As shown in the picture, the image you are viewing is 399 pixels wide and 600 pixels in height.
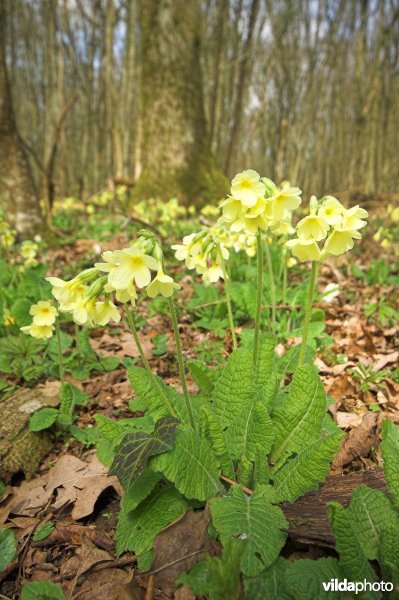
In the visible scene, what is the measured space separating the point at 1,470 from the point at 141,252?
137cm

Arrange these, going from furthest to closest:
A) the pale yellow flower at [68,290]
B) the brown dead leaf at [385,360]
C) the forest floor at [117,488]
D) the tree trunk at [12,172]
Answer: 1. the tree trunk at [12,172]
2. the brown dead leaf at [385,360]
3. the pale yellow flower at [68,290]
4. the forest floor at [117,488]

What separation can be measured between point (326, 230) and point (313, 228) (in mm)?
46

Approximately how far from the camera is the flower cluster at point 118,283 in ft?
4.56

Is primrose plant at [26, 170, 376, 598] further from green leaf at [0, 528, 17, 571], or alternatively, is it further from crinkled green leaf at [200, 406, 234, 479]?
green leaf at [0, 528, 17, 571]

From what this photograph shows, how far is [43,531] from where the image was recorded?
69.0 inches

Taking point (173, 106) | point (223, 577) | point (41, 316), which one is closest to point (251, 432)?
point (223, 577)

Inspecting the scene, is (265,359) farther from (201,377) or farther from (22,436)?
(22,436)

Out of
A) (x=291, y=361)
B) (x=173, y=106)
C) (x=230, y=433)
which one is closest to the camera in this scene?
(x=230, y=433)

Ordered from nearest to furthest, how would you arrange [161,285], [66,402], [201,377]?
[161,285]
[201,377]
[66,402]

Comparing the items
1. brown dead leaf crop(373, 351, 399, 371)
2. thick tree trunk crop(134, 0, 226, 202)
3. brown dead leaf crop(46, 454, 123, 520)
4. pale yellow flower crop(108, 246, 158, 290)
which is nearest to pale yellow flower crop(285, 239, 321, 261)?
pale yellow flower crop(108, 246, 158, 290)

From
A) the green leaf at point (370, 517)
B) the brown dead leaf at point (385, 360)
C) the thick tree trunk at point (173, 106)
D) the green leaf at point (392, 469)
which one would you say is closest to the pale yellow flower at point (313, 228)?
the green leaf at point (392, 469)

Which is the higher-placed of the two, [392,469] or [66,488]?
[392,469]

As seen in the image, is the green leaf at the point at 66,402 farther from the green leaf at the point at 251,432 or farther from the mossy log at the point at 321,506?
the mossy log at the point at 321,506

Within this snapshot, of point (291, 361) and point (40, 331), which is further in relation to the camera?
point (40, 331)
